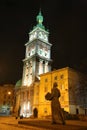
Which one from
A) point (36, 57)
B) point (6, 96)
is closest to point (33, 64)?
point (36, 57)

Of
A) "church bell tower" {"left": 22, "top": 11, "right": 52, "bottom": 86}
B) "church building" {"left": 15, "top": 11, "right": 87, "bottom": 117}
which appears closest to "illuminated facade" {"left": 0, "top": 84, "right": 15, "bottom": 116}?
"church building" {"left": 15, "top": 11, "right": 87, "bottom": 117}

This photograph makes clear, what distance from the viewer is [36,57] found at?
68.6 metres

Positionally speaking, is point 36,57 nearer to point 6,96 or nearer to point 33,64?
point 33,64

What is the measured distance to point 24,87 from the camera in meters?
66.2

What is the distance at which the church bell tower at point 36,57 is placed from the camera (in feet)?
222

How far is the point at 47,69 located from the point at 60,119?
59439 mm

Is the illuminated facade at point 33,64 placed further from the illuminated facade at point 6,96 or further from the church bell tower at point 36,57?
the illuminated facade at point 6,96

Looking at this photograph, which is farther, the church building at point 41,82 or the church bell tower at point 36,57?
the church bell tower at point 36,57

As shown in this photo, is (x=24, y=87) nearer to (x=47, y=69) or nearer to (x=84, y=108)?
(x=47, y=69)

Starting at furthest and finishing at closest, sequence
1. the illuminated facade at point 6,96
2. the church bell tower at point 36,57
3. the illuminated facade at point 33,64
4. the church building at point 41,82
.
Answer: the illuminated facade at point 6,96
the church bell tower at point 36,57
the illuminated facade at point 33,64
the church building at point 41,82

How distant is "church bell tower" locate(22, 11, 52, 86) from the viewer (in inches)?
2665

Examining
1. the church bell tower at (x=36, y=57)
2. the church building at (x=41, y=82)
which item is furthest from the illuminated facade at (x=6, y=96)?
the church bell tower at (x=36, y=57)

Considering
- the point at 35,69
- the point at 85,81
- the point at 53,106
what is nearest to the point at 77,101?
the point at 85,81

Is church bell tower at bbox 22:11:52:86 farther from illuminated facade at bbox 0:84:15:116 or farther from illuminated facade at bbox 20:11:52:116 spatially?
illuminated facade at bbox 0:84:15:116
